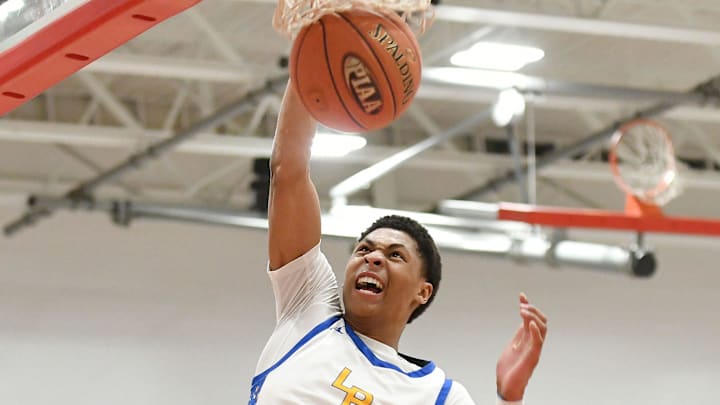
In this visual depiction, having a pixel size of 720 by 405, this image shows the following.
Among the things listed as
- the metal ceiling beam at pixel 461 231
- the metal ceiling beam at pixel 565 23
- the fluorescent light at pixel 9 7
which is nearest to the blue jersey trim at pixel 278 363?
the fluorescent light at pixel 9 7

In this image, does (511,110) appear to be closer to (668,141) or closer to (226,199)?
(668,141)

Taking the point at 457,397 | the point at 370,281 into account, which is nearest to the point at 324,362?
the point at 370,281

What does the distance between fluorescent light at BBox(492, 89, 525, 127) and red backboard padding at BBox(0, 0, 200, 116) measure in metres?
5.17

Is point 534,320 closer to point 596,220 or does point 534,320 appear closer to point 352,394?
point 352,394

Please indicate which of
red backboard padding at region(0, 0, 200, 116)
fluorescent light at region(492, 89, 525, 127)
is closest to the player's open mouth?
red backboard padding at region(0, 0, 200, 116)

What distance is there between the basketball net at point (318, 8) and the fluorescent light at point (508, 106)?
5281 mm

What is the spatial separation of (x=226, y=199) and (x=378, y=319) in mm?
9018

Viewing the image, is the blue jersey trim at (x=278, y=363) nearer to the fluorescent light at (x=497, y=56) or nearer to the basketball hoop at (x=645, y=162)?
the basketball hoop at (x=645, y=162)

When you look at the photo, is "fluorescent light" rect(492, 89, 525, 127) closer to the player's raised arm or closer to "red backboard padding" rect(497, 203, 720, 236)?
"red backboard padding" rect(497, 203, 720, 236)

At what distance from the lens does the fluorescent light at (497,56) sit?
7.92 m

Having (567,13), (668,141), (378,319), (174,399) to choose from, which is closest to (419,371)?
(378,319)

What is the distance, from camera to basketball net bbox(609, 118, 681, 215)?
295 inches

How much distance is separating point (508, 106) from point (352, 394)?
Result: 546 cm

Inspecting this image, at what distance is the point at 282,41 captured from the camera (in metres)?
9.95
